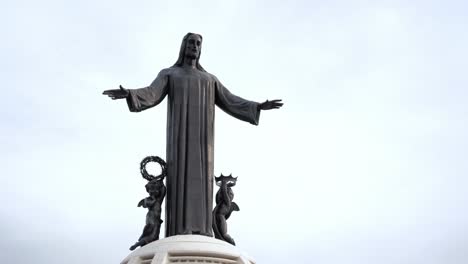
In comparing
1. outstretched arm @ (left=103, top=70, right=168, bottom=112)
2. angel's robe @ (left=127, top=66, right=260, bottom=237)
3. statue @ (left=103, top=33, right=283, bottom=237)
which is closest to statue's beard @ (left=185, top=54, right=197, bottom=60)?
statue @ (left=103, top=33, right=283, bottom=237)

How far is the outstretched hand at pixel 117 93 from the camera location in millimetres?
12242

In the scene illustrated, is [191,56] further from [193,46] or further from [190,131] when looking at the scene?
[190,131]

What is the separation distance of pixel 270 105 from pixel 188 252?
12.9ft

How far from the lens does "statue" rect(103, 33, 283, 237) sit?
490 inches

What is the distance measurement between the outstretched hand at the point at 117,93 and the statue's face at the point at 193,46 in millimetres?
1702

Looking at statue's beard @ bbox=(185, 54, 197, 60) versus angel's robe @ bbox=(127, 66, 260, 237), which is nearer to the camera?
angel's robe @ bbox=(127, 66, 260, 237)

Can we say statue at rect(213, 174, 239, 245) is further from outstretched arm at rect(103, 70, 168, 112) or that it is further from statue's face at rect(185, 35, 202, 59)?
statue's face at rect(185, 35, 202, 59)

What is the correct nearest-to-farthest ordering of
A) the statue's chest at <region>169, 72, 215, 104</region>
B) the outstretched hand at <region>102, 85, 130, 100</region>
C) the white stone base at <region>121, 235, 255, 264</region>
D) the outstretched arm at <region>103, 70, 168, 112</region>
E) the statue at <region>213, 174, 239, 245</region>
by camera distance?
1. the white stone base at <region>121, 235, 255, 264</region>
2. the outstretched hand at <region>102, 85, 130, 100</region>
3. the outstretched arm at <region>103, 70, 168, 112</region>
4. the statue at <region>213, 174, 239, 245</region>
5. the statue's chest at <region>169, 72, 215, 104</region>

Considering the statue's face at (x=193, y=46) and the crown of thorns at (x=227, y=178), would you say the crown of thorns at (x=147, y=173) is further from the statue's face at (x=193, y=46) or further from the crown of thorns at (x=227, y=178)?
the statue's face at (x=193, y=46)

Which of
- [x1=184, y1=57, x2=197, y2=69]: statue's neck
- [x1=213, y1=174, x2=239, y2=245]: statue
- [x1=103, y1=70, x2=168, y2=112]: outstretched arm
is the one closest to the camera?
[x1=103, y1=70, x2=168, y2=112]: outstretched arm

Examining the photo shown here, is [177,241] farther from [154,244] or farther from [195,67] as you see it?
[195,67]

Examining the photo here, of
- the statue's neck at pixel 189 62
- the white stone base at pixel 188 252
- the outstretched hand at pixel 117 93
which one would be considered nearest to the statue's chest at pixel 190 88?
the statue's neck at pixel 189 62

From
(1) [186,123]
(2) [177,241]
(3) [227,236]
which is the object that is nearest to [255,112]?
(1) [186,123]

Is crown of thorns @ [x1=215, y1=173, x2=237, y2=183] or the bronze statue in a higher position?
crown of thorns @ [x1=215, y1=173, x2=237, y2=183]
